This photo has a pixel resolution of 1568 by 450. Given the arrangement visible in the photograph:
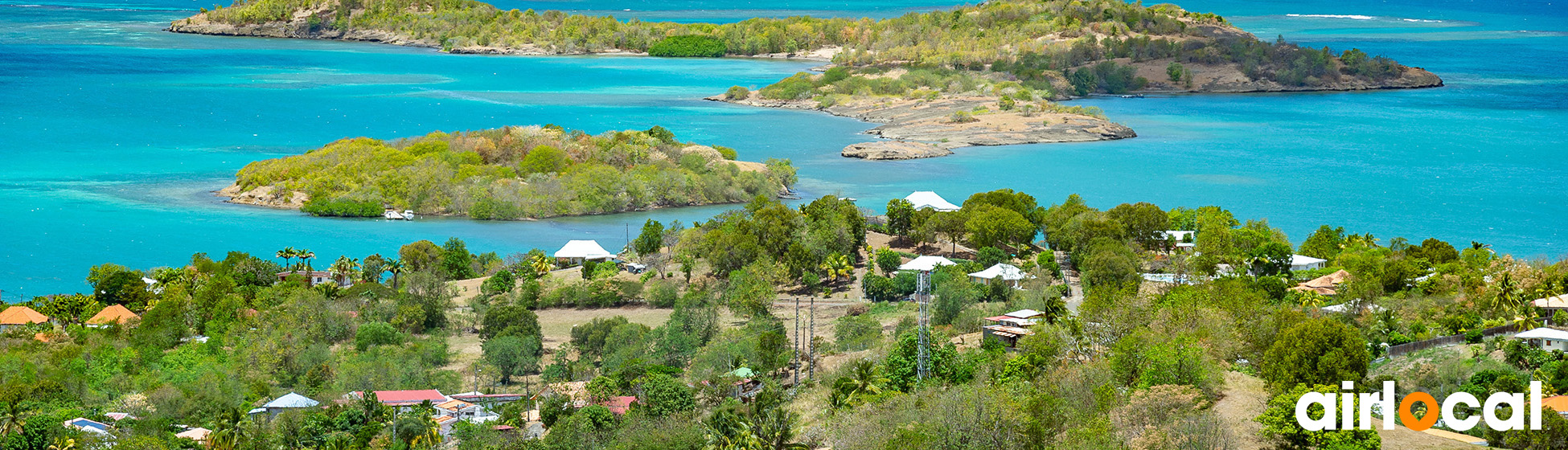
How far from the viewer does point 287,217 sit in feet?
242

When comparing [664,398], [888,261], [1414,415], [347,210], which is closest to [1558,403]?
[1414,415]

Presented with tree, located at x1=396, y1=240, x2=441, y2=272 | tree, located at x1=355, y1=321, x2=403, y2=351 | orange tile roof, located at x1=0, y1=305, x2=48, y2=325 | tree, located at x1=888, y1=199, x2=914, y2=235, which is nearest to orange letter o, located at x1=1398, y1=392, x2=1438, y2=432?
tree, located at x1=355, y1=321, x2=403, y2=351

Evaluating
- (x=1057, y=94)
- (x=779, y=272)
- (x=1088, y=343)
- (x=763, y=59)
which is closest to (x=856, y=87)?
(x=1057, y=94)

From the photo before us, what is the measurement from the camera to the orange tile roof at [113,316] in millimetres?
50625

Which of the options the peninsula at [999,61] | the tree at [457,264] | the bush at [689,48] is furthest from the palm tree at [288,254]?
the bush at [689,48]

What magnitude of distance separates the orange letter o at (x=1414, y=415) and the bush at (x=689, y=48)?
15678 cm

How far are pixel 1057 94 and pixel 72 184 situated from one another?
81.1m

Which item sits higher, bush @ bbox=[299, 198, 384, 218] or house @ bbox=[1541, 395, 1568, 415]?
bush @ bbox=[299, 198, 384, 218]

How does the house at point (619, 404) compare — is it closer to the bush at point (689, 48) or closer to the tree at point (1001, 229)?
the tree at point (1001, 229)

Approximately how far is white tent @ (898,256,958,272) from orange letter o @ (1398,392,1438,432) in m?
22.3

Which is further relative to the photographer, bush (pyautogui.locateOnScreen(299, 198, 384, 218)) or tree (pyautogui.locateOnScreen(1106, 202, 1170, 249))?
bush (pyautogui.locateOnScreen(299, 198, 384, 218))

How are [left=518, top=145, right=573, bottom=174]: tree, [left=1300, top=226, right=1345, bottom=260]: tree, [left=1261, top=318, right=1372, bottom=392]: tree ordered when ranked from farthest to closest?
1. [left=518, top=145, right=573, bottom=174]: tree
2. [left=1300, top=226, right=1345, bottom=260]: tree
3. [left=1261, top=318, right=1372, bottom=392]: tree

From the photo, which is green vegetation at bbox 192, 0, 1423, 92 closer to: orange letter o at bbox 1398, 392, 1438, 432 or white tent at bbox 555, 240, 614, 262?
white tent at bbox 555, 240, 614, 262

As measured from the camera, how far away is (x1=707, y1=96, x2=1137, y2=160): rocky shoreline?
9906 cm
